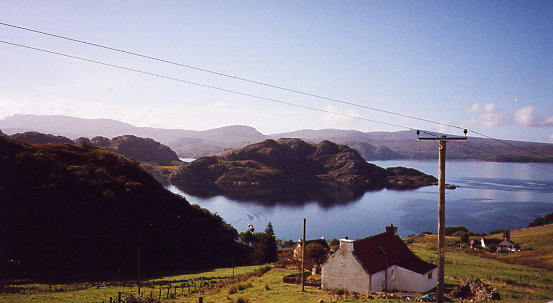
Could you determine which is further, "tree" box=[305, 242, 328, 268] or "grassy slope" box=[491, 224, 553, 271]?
"grassy slope" box=[491, 224, 553, 271]

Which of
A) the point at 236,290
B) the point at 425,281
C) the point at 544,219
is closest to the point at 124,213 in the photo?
the point at 236,290

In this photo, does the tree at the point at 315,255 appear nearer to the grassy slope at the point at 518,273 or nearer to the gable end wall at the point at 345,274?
the grassy slope at the point at 518,273

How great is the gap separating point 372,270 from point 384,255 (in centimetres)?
301

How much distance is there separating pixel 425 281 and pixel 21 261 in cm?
5442

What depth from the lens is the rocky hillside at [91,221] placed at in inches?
2143

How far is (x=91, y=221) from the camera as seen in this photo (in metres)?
65.2

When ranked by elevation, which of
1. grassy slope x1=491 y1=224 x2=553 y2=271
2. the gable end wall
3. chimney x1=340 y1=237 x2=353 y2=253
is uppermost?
chimney x1=340 y1=237 x2=353 y2=253

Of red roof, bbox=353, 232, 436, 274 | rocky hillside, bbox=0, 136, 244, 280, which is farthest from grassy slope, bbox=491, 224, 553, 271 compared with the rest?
rocky hillside, bbox=0, 136, 244, 280

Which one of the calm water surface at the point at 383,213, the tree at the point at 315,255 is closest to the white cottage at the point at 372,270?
the tree at the point at 315,255

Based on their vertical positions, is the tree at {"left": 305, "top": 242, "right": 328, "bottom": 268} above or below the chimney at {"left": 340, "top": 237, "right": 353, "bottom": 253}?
below

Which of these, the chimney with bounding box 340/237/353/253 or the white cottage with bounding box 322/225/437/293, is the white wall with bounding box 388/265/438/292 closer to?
the white cottage with bounding box 322/225/437/293

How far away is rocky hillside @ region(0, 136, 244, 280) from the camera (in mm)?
54438

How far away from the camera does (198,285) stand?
42094 millimetres

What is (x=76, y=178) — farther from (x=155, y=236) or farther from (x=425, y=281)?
(x=425, y=281)
